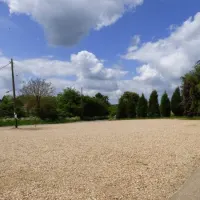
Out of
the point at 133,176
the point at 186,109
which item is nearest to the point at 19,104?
the point at 186,109

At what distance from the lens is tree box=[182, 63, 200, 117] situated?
25125 mm

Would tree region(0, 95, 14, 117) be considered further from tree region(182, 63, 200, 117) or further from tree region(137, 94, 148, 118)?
tree region(182, 63, 200, 117)

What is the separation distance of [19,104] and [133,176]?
104 ft

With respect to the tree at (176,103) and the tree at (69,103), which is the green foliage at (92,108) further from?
the tree at (176,103)

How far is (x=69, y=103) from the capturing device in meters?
36.6

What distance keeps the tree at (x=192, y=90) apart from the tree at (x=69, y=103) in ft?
46.0

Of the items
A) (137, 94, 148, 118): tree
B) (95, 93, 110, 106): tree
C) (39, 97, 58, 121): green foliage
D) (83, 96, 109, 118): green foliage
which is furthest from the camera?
(95, 93, 110, 106): tree

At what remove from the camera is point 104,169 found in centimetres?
594

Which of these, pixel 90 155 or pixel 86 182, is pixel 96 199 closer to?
pixel 86 182

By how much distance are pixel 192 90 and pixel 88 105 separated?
15.5 meters

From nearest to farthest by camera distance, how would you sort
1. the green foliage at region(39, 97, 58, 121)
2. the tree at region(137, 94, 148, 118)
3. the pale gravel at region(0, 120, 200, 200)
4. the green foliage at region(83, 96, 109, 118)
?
the pale gravel at region(0, 120, 200, 200) → the green foliage at region(39, 97, 58, 121) → the tree at region(137, 94, 148, 118) → the green foliage at region(83, 96, 109, 118)

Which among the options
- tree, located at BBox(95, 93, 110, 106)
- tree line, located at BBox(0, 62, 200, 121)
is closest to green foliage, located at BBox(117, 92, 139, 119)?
tree line, located at BBox(0, 62, 200, 121)

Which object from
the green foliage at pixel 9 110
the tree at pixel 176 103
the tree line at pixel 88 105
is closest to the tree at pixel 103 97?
the tree line at pixel 88 105

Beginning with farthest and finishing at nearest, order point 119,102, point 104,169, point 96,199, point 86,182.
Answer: point 119,102
point 104,169
point 86,182
point 96,199
